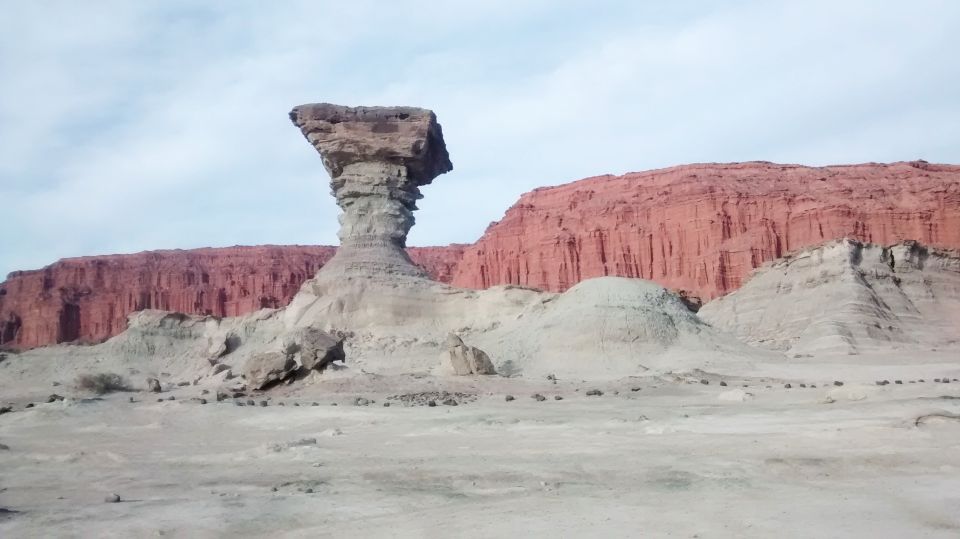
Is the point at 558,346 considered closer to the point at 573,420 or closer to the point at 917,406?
the point at 573,420

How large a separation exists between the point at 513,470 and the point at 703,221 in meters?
88.7

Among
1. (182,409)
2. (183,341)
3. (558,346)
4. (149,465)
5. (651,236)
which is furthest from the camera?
(651,236)

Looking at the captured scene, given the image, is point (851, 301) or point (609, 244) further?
point (609, 244)

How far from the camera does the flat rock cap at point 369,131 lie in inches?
1137

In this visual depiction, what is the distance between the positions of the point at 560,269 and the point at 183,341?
7342 centimetres

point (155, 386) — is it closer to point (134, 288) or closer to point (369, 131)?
point (369, 131)

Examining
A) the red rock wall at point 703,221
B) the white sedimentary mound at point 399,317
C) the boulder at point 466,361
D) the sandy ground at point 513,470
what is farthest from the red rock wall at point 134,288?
the sandy ground at point 513,470

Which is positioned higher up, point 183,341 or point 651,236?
point 651,236

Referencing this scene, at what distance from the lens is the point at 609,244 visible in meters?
98.4

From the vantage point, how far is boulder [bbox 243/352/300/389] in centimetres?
1778

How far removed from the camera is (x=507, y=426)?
10297 millimetres

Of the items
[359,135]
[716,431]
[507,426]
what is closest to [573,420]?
[507,426]

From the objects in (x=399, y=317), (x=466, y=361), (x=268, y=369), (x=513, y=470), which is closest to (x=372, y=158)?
(x=399, y=317)

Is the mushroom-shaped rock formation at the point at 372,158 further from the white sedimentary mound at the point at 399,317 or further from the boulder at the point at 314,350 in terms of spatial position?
the boulder at the point at 314,350
